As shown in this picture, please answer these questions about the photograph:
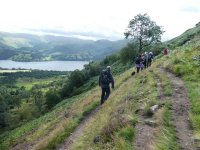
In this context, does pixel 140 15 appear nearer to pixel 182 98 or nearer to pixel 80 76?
pixel 80 76

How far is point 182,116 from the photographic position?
16.9 m

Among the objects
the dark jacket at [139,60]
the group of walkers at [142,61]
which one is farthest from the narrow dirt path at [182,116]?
the group of walkers at [142,61]

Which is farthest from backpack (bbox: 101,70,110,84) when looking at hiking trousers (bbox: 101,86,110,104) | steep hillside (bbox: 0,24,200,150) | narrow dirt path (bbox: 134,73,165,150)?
narrow dirt path (bbox: 134,73,165,150)

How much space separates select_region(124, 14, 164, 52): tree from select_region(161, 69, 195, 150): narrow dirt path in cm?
6490

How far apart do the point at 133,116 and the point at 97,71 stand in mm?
115051

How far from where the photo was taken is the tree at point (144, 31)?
88625 millimetres

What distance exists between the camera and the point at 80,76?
403 feet

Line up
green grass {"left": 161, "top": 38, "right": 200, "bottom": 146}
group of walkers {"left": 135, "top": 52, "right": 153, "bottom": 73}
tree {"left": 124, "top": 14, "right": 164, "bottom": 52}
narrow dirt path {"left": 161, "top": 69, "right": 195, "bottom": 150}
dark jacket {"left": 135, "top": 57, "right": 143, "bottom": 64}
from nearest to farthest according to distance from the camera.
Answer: narrow dirt path {"left": 161, "top": 69, "right": 195, "bottom": 150} < green grass {"left": 161, "top": 38, "right": 200, "bottom": 146} < dark jacket {"left": 135, "top": 57, "right": 143, "bottom": 64} < group of walkers {"left": 135, "top": 52, "right": 153, "bottom": 73} < tree {"left": 124, "top": 14, "right": 164, "bottom": 52}

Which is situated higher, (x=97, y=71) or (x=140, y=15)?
(x=140, y=15)

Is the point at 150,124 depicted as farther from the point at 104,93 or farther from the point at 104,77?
the point at 104,93

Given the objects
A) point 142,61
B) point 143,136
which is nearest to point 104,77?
point 143,136

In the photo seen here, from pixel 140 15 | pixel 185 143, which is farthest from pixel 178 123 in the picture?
pixel 140 15

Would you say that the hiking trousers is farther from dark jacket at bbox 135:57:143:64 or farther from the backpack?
dark jacket at bbox 135:57:143:64

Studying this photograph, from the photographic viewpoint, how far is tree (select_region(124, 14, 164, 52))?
291 feet
